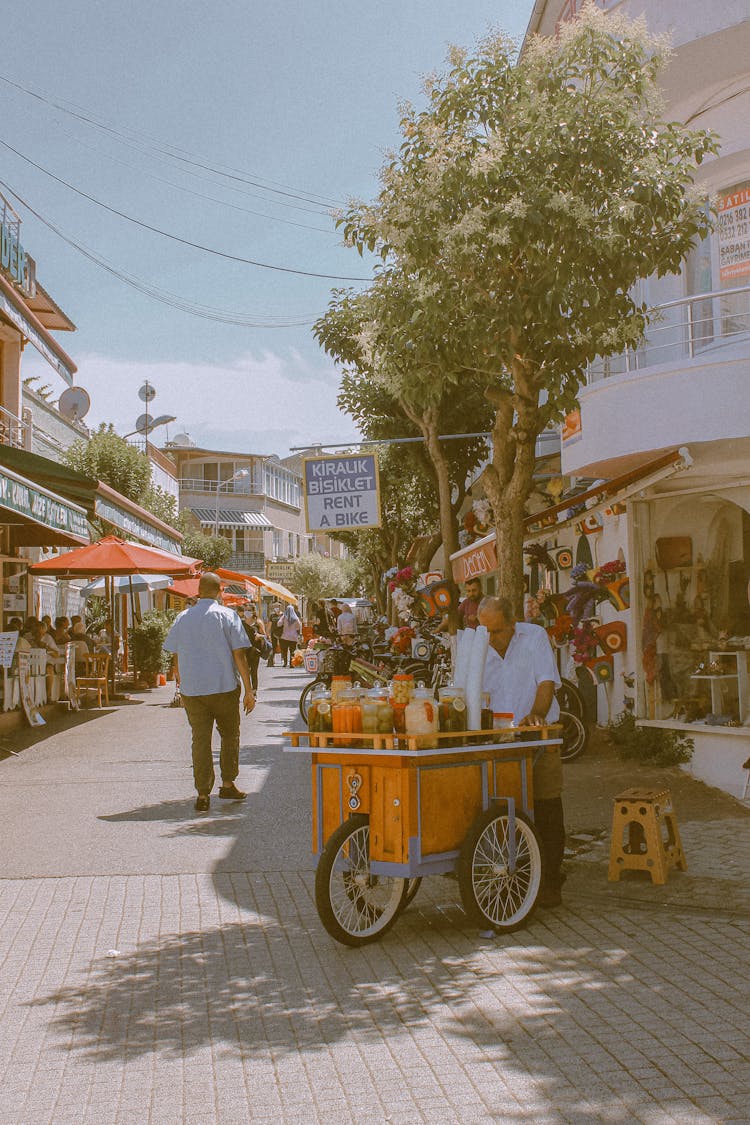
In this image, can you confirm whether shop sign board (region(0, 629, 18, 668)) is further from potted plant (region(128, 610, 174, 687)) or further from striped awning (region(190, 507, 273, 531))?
striped awning (region(190, 507, 273, 531))

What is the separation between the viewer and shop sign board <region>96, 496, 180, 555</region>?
1847 centimetres

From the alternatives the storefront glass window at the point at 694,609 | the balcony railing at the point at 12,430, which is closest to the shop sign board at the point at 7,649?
the balcony railing at the point at 12,430

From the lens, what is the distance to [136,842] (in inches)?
348

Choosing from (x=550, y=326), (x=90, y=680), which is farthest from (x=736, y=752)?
(x=90, y=680)

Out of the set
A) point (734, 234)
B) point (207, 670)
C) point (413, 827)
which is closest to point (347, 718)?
point (413, 827)

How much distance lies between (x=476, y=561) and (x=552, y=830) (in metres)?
9.96

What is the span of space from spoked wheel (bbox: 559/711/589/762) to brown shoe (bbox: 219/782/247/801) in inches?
152

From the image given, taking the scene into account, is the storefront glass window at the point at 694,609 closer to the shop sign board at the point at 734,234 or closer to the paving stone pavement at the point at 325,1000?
the shop sign board at the point at 734,234

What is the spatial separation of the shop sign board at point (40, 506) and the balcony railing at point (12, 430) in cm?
527

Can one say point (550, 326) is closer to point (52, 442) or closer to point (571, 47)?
point (571, 47)

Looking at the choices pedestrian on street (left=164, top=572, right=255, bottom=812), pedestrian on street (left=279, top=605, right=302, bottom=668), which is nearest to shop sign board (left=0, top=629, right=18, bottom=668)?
pedestrian on street (left=164, top=572, right=255, bottom=812)

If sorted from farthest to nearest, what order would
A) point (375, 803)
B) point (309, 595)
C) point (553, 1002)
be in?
1. point (309, 595)
2. point (375, 803)
3. point (553, 1002)

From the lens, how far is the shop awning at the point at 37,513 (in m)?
13.4

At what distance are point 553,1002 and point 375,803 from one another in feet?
4.99
